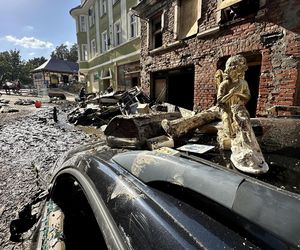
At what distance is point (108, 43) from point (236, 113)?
1766 centimetres

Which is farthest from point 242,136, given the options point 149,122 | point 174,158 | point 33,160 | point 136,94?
point 136,94

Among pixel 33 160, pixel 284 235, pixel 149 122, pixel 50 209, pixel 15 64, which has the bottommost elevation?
pixel 33 160

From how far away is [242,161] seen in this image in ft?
3.41

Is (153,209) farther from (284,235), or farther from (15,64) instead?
(15,64)

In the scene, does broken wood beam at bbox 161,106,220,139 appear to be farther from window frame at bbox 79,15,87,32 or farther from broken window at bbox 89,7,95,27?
window frame at bbox 79,15,87,32

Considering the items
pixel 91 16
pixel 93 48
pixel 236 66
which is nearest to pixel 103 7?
pixel 91 16

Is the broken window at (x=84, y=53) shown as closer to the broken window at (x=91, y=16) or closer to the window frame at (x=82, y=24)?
the window frame at (x=82, y=24)

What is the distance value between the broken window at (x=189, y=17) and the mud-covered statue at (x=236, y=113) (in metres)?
6.88

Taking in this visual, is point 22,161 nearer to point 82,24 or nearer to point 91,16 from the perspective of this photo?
point 91,16

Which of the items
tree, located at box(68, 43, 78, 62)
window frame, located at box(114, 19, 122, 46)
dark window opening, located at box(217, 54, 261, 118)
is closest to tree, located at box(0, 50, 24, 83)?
tree, located at box(68, 43, 78, 62)

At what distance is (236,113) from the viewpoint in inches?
49.1

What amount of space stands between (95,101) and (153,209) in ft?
42.8

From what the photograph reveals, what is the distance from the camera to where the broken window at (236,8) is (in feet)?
19.2

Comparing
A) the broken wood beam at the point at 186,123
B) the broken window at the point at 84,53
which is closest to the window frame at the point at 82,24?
the broken window at the point at 84,53
